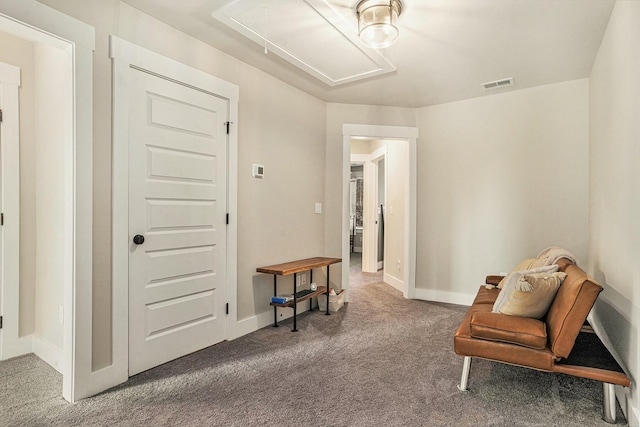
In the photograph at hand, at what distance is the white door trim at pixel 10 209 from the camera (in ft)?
8.65

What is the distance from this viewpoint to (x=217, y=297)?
2996mm

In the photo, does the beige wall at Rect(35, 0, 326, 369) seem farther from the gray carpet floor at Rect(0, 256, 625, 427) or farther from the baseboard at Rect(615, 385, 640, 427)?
the baseboard at Rect(615, 385, 640, 427)

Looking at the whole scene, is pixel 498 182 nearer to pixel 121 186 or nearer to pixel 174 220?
pixel 174 220

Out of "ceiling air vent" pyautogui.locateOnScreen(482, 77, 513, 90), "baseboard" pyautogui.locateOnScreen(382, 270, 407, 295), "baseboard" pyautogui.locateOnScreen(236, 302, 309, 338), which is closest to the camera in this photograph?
"baseboard" pyautogui.locateOnScreen(236, 302, 309, 338)

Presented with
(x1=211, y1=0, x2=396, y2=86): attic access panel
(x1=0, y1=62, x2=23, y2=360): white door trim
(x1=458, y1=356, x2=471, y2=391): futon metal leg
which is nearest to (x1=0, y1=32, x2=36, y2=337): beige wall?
(x1=0, y1=62, x2=23, y2=360): white door trim

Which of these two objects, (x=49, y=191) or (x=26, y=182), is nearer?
(x=49, y=191)

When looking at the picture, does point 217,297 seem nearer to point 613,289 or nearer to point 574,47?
point 613,289

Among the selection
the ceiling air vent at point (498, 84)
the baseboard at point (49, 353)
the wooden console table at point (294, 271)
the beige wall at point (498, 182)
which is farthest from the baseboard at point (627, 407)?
the baseboard at point (49, 353)

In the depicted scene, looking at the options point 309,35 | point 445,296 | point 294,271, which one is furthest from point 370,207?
point 309,35

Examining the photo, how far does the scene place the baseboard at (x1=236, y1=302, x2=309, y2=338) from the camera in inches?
126

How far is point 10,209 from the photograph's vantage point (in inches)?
105

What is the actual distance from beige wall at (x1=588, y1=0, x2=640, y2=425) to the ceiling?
31cm

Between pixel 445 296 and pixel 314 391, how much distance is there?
2.72m

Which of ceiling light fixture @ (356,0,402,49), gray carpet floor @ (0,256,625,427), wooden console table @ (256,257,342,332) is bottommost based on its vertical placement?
gray carpet floor @ (0,256,625,427)
